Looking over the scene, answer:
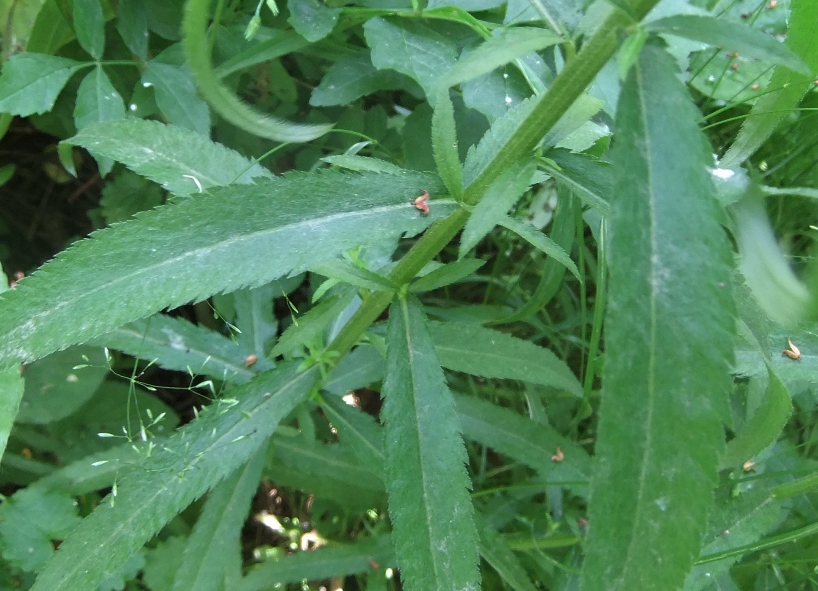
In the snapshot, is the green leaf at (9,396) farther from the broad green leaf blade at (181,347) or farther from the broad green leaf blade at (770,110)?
the broad green leaf blade at (770,110)

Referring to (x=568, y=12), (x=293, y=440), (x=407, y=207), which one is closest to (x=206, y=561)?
(x=293, y=440)

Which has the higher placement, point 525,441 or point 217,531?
point 525,441

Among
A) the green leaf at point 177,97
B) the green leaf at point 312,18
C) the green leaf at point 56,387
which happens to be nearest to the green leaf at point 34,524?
the green leaf at point 56,387

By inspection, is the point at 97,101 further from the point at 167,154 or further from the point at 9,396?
the point at 9,396

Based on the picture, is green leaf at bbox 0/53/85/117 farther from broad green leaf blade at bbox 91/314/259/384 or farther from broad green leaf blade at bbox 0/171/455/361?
broad green leaf blade at bbox 0/171/455/361

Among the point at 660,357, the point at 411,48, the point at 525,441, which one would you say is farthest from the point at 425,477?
the point at 411,48
